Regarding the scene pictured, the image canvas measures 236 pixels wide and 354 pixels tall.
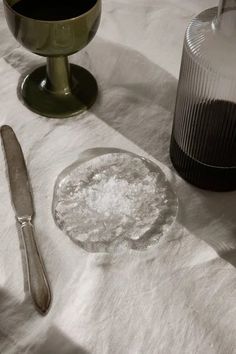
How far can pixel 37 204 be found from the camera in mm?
502

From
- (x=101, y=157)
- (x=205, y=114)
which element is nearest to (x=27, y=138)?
(x=101, y=157)

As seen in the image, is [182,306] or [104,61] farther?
[104,61]

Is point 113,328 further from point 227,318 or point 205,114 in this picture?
point 205,114

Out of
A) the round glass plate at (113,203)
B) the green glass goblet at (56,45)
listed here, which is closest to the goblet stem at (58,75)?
the green glass goblet at (56,45)

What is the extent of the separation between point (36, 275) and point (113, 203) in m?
0.10

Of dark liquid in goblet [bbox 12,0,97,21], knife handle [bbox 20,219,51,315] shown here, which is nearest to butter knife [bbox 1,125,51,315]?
knife handle [bbox 20,219,51,315]

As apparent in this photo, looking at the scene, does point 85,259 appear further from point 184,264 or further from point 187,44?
point 187,44

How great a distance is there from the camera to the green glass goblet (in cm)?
50

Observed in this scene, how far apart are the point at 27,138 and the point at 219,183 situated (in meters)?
0.20

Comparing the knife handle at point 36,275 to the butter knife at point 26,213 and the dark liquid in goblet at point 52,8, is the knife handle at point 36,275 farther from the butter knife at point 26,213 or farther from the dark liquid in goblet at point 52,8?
the dark liquid in goblet at point 52,8

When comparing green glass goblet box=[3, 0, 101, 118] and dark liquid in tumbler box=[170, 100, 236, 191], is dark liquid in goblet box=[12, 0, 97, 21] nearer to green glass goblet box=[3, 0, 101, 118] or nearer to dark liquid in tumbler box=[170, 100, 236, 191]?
green glass goblet box=[3, 0, 101, 118]

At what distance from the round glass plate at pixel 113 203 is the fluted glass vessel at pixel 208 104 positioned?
36 millimetres

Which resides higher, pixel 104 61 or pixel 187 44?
pixel 187 44

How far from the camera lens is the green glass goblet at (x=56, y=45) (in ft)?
1.64
